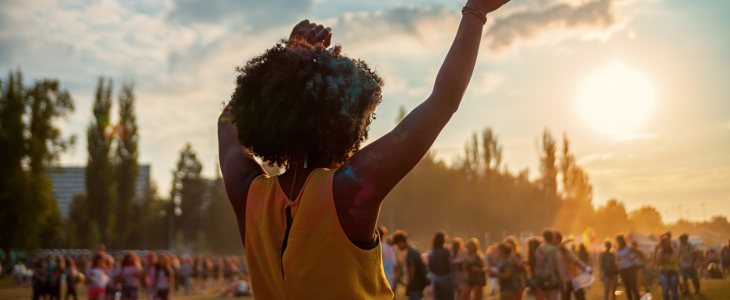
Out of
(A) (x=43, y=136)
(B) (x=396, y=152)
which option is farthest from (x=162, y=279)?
(A) (x=43, y=136)

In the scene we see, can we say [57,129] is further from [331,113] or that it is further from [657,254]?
[331,113]

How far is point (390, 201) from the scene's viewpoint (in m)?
54.8

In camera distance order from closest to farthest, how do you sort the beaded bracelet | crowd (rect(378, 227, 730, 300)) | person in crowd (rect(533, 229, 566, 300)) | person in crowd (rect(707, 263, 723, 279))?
1. the beaded bracelet
2. person in crowd (rect(533, 229, 566, 300))
3. crowd (rect(378, 227, 730, 300))
4. person in crowd (rect(707, 263, 723, 279))

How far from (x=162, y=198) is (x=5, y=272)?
114ft

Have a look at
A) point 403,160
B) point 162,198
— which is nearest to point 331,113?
point 403,160

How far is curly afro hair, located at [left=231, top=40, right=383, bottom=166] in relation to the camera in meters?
1.39

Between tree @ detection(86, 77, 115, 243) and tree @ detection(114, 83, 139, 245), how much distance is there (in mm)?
1724

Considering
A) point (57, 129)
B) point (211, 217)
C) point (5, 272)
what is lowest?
point (5, 272)

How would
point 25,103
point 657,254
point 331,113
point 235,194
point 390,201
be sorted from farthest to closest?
point 390,201, point 25,103, point 657,254, point 235,194, point 331,113

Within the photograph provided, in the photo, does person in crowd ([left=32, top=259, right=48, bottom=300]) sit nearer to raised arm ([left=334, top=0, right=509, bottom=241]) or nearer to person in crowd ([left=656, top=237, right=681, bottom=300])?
person in crowd ([left=656, top=237, right=681, bottom=300])

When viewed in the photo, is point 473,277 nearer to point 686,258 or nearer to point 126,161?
point 686,258

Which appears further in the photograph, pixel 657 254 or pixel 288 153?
pixel 657 254

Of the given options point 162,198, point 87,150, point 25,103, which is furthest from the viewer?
point 162,198

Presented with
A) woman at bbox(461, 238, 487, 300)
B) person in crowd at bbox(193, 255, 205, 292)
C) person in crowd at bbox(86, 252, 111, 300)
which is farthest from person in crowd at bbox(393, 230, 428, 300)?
person in crowd at bbox(193, 255, 205, 292)
